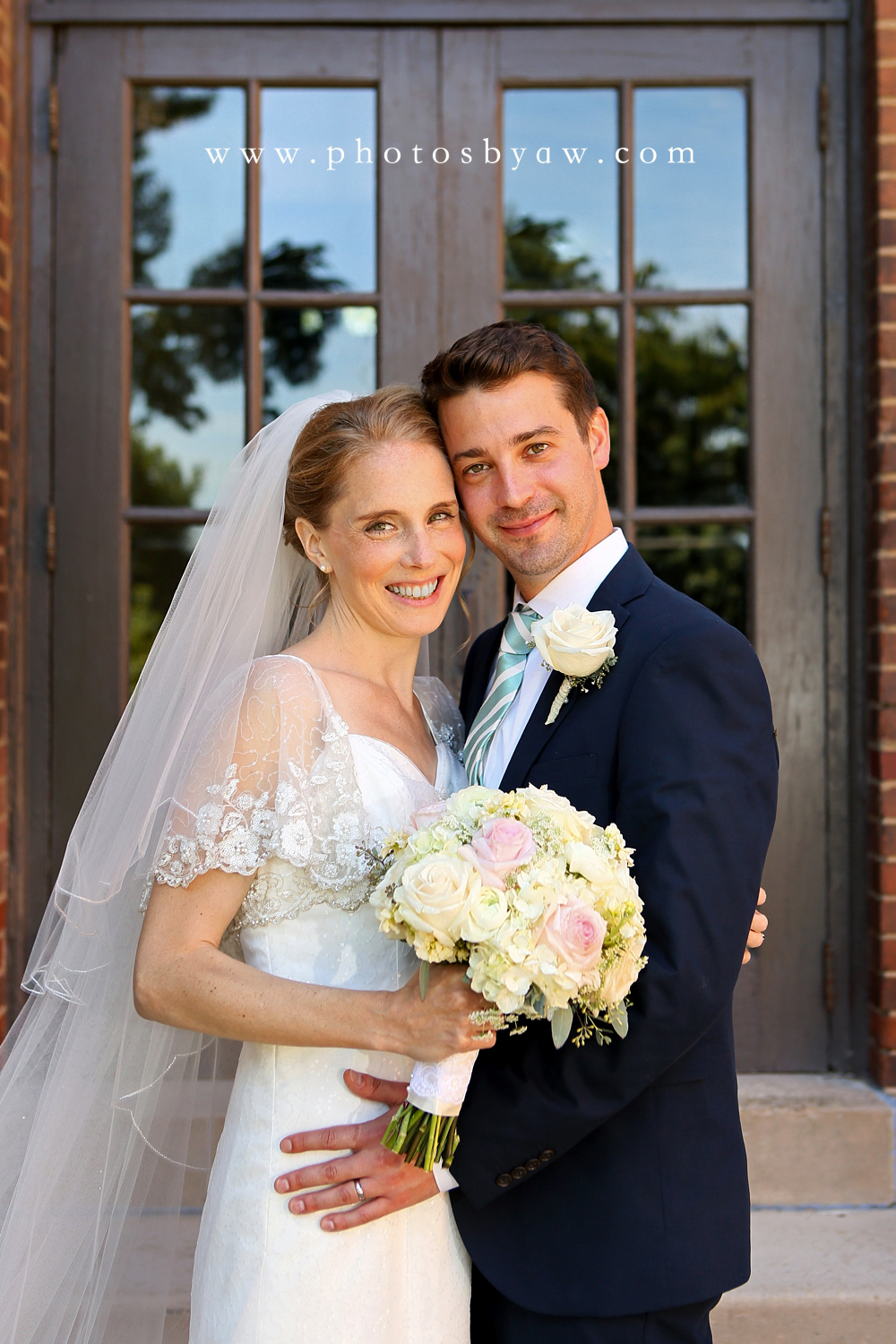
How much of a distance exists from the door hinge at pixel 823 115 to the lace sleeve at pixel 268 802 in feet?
8.94

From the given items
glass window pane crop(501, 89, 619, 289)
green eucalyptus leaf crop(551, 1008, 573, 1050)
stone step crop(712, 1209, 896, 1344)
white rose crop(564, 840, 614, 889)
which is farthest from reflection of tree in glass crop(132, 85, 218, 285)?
stone step crop(712, 1209, 896, 1344)

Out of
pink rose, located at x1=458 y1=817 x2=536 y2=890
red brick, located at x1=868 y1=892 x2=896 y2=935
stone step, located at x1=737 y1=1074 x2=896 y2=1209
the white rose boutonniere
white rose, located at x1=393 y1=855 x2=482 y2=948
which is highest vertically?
the white rose boutonniere

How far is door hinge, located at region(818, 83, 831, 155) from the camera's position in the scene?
3.46 m

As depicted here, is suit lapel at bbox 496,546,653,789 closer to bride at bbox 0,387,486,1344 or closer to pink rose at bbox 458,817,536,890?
bride at bbox 0,387,486,1344

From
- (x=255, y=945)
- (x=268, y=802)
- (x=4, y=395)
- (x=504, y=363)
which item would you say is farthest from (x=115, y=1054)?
(x=4, y=395)

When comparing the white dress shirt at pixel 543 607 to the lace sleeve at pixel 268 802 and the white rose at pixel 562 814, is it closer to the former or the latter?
the lace sleeve at pixel 268 802

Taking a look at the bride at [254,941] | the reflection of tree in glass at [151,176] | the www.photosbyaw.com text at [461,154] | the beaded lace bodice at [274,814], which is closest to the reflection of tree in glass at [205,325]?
the reflection of tree in glass at [151,176]

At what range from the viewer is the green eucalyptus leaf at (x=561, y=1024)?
1.57m

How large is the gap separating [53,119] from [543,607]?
8.09ft

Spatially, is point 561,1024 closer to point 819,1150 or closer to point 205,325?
point 819,1150

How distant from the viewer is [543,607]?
7.54ft

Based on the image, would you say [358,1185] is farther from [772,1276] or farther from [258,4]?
[258,4]

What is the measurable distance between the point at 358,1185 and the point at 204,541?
1.30 m

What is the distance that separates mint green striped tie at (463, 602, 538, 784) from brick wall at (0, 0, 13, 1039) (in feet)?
5.82
